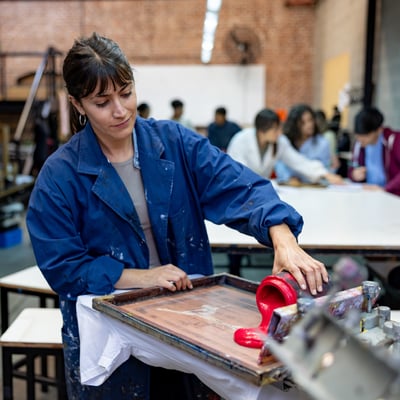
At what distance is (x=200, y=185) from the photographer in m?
1.60

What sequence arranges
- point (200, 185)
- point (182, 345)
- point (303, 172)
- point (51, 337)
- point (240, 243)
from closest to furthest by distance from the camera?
point (182, 345), point (200, 185), point (51, 337), point (240, 243), point (303, 172)

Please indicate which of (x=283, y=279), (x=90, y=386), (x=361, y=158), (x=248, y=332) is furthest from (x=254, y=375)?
(x=361, y=158)

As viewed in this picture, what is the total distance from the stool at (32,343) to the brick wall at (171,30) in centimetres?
907

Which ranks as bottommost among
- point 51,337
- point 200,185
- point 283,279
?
point 51,337

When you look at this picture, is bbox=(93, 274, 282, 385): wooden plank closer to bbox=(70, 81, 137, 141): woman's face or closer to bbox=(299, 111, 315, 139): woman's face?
bbox=(70, 81, 137, 141): woman's face

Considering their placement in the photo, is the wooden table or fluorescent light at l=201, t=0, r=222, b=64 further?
fluorescent light at l=201, t=0, r=222, b=64

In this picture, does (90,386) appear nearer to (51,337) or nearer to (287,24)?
(51,337)

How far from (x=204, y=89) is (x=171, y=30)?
1.38 metres

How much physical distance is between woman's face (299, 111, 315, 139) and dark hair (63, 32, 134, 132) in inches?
142

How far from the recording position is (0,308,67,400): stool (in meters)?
1.93

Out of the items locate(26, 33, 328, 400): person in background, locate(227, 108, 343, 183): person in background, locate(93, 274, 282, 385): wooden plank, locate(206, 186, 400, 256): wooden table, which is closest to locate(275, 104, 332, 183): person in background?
locate(227, 108, 343, 183): person in background

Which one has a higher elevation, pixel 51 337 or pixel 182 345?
pixel 182 345

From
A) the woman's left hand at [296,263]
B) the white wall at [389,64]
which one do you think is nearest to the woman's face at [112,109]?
the woman's left hand at [296,263]

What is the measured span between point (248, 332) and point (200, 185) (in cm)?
59
